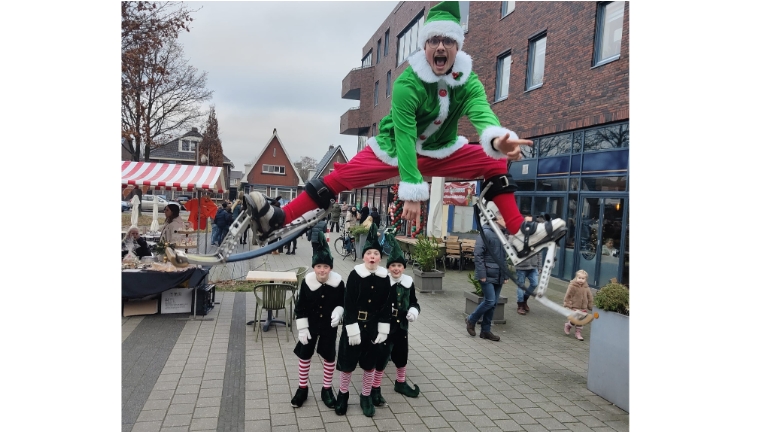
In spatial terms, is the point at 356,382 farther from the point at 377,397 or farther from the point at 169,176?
the point at 169,176

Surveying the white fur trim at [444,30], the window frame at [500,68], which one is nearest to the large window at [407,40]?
the white fur trim at [444,30]

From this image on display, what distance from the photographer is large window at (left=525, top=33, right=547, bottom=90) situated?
26.0 feet

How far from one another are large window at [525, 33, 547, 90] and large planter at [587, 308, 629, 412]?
15.1 ft

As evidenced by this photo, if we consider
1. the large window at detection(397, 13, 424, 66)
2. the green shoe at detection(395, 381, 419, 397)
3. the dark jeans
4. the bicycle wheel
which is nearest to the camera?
the large window at detection(397, 13, 424, 66)

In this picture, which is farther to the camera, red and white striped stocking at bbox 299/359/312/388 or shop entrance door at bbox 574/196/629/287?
shop entrance door at bbox 574/196/629/287

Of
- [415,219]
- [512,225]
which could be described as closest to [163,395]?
[415,219]

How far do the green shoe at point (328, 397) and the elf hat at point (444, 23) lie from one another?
3.36 m

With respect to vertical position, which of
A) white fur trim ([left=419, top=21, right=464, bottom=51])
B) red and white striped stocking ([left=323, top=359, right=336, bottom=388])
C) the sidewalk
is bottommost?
the sidewalk

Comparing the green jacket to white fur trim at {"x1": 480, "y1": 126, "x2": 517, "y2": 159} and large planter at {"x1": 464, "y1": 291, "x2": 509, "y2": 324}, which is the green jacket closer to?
white fur trim at {"x1": 480, "y1": 126, "x2": 517, "y2": 159}

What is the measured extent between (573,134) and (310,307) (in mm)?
6834

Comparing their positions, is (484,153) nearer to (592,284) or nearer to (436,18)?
(436,18)

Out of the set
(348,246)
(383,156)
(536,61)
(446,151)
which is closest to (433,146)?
(446,151)

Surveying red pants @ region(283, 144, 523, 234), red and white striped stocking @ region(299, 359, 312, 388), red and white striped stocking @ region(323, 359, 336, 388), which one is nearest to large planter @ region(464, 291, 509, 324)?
red and white striped stocking @ region(323, 359, 336, 388)

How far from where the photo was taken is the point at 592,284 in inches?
361
